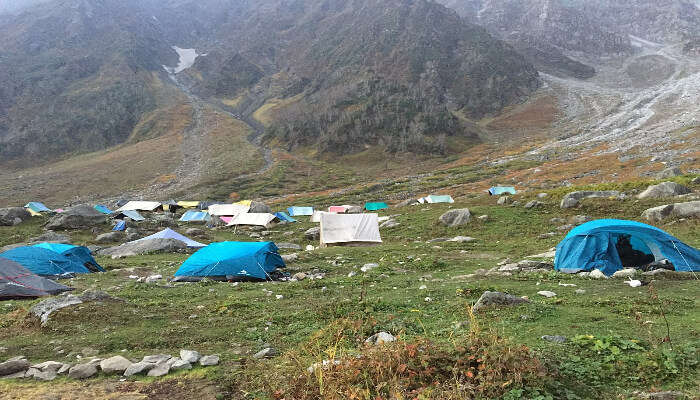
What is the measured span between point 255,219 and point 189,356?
37457 millimetres

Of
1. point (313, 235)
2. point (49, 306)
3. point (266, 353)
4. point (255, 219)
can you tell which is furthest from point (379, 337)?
point (255, 219)

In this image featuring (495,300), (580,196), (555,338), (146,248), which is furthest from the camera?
(580,196)

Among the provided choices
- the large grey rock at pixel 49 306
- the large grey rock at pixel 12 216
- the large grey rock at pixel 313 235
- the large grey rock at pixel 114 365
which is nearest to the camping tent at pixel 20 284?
the large grey rock at pixel 49 306

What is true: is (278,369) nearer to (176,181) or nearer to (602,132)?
(176,181)

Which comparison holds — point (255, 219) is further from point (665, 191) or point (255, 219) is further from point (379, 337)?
point (379, 337)

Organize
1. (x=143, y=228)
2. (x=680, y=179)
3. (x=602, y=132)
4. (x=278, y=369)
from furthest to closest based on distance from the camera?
1. (x=602, y=132)
2. (x=143, y=228)
3. (x=680, y=179)
4. (x=278, y=369)

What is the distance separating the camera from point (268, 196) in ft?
265

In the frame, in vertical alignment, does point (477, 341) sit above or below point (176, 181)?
above

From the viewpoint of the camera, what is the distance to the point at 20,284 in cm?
1441

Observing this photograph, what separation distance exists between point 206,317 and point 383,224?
23779 millimetres

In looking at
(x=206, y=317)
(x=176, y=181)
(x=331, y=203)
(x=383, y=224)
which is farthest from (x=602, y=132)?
(x=206, y=317)

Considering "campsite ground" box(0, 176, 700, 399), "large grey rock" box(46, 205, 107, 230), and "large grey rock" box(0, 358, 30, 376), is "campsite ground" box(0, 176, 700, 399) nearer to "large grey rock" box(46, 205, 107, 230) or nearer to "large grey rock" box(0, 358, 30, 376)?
"large grey rock" box(0, 358, 30, 376)

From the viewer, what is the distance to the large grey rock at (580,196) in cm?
2792

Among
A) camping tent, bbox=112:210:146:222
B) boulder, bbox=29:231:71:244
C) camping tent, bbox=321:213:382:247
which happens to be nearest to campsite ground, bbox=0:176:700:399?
camping tent, bbox=321:213:382:247
